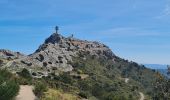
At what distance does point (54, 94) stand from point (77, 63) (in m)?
125

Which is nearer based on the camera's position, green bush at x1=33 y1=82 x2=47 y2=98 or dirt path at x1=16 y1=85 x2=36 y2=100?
dirt path at x1=16 y1=85 x2=36 y2=100

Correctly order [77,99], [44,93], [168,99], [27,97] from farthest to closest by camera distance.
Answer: [77,99], [44,93], [27,97], [168,99]

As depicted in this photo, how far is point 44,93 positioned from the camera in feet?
224

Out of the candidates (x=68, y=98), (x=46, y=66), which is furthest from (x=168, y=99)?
(x=46, y=66)

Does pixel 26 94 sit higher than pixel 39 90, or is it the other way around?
pixel 39 90

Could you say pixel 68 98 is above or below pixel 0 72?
below

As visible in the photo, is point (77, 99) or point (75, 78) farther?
point (75, 78)

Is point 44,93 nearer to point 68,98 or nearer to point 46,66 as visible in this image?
point 68,98

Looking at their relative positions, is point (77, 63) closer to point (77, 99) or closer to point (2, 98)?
A: point (77, 99)

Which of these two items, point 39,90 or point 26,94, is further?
point 39,90

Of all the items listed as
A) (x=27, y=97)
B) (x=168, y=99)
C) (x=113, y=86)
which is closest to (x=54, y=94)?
(x=27, y=97)

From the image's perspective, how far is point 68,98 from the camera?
7212 cm

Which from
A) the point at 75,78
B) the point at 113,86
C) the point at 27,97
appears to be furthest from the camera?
the point at 113,86

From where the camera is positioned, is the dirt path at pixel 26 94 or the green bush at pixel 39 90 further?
the green bush at pixel 39 90
